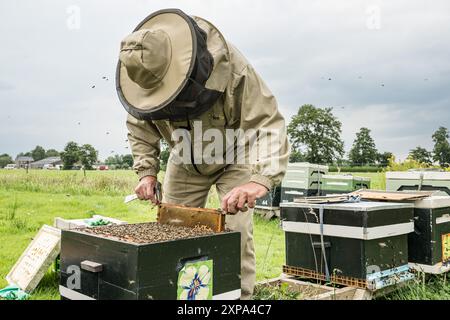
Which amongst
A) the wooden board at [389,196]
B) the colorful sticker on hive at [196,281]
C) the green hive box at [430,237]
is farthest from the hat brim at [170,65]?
the green hive box at [430,237]

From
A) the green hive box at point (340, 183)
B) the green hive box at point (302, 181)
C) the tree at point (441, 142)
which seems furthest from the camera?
the tree at point (441, 142)

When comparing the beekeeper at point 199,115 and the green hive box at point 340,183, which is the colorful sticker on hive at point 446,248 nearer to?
the beekeeper at point 199,115

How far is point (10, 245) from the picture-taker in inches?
195

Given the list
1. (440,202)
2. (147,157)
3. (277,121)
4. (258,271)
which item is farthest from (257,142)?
(258,271)

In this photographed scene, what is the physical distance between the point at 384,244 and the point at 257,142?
4.30 ft

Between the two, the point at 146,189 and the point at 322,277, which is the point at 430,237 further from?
the point at 146,189

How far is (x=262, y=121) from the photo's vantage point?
8.21 ft

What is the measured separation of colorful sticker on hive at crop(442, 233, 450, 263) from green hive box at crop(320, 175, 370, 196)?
338cm

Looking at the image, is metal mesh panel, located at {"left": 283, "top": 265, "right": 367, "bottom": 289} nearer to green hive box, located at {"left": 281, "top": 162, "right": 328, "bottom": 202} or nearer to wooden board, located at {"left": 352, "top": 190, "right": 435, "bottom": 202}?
wooden board, located at {"left": 352, "top": 190, "right": 435, "bottom": 202}

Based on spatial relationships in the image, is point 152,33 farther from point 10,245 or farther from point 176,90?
point 10,245

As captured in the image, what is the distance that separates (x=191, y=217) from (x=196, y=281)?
1.45 feet

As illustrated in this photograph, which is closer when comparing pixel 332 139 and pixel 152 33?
pixel 152 33

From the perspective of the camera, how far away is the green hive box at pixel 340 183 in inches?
273

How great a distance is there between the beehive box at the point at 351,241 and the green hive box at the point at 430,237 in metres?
0.14
